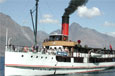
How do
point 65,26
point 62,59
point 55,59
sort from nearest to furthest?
point 55,59
point 62,59
point 65,26

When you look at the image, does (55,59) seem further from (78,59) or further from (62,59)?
(78,59)

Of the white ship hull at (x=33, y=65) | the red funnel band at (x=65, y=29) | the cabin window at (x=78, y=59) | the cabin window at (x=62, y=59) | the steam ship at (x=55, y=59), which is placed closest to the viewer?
the white ship hull at (x=33, y=65)

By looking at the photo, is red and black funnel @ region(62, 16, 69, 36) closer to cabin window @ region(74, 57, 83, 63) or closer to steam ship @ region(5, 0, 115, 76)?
steam ship @ region(5, 0, 115, 76)

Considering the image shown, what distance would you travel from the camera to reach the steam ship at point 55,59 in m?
30.4

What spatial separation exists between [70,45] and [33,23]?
25.2ft

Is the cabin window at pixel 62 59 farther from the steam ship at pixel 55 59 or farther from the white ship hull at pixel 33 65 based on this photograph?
the white ship hull at pixel 33 65

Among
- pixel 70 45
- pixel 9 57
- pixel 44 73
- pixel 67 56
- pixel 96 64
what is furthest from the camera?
pixel 96 64

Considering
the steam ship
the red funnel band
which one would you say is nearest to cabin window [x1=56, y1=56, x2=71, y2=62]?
the steam ship

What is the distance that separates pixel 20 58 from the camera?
99.6 feet

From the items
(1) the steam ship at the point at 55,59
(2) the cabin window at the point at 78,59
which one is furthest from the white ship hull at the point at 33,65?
(2) the cabin window at the point at 78,59

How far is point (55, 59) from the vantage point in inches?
1312

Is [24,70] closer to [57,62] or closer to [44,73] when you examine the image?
[44,73]

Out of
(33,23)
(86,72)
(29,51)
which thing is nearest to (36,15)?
(33,23)

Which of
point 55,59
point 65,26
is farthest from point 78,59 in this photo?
point 65,26
